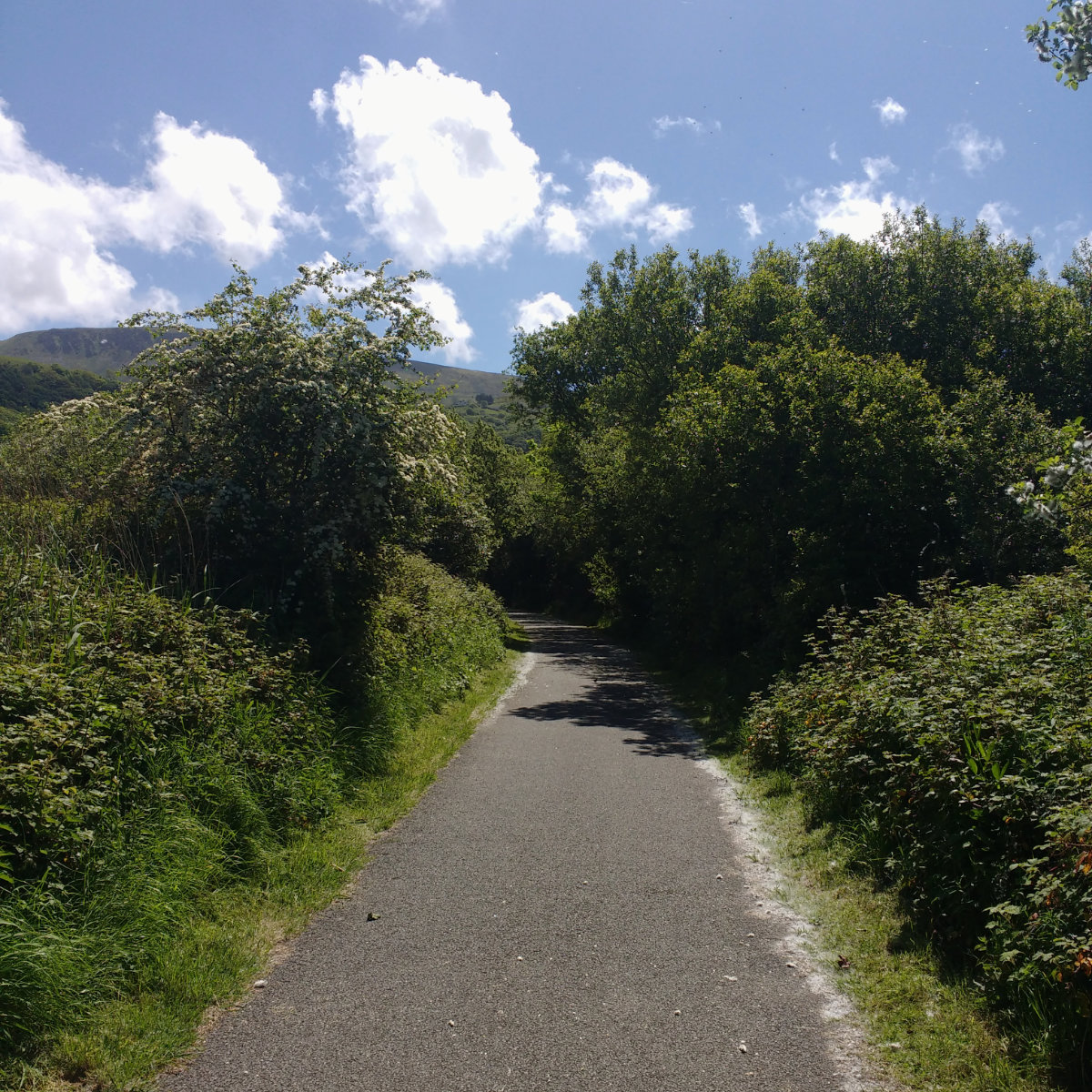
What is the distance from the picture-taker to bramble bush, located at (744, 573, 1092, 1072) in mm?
3551

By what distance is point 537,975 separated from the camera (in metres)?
4.36

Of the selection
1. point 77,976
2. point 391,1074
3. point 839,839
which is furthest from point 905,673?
point 77,976

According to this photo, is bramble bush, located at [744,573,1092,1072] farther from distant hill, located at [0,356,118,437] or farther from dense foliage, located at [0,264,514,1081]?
distant hill, located at [0,356,118,437]

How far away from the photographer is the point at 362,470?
9.83 meters

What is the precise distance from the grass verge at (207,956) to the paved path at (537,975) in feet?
0.52

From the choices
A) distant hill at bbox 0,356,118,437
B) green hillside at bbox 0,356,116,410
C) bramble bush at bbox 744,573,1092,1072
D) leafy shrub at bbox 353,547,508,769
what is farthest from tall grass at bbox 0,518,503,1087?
green hillside at bbox 0,356,116,410

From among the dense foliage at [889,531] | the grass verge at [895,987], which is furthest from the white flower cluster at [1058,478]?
the grass verge at [895,987]

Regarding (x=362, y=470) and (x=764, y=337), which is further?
(x=764, y=337)

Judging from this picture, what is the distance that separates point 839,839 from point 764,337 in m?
14.7

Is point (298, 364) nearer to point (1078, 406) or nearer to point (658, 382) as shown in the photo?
point (658, 382)

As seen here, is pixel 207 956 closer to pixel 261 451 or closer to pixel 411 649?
pixel 261 451

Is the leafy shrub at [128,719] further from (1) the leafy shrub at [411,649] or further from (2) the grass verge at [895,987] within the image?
(2) the grass verge at [895,987]

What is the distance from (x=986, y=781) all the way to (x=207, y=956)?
4391mm

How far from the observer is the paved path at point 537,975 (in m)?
3.49
